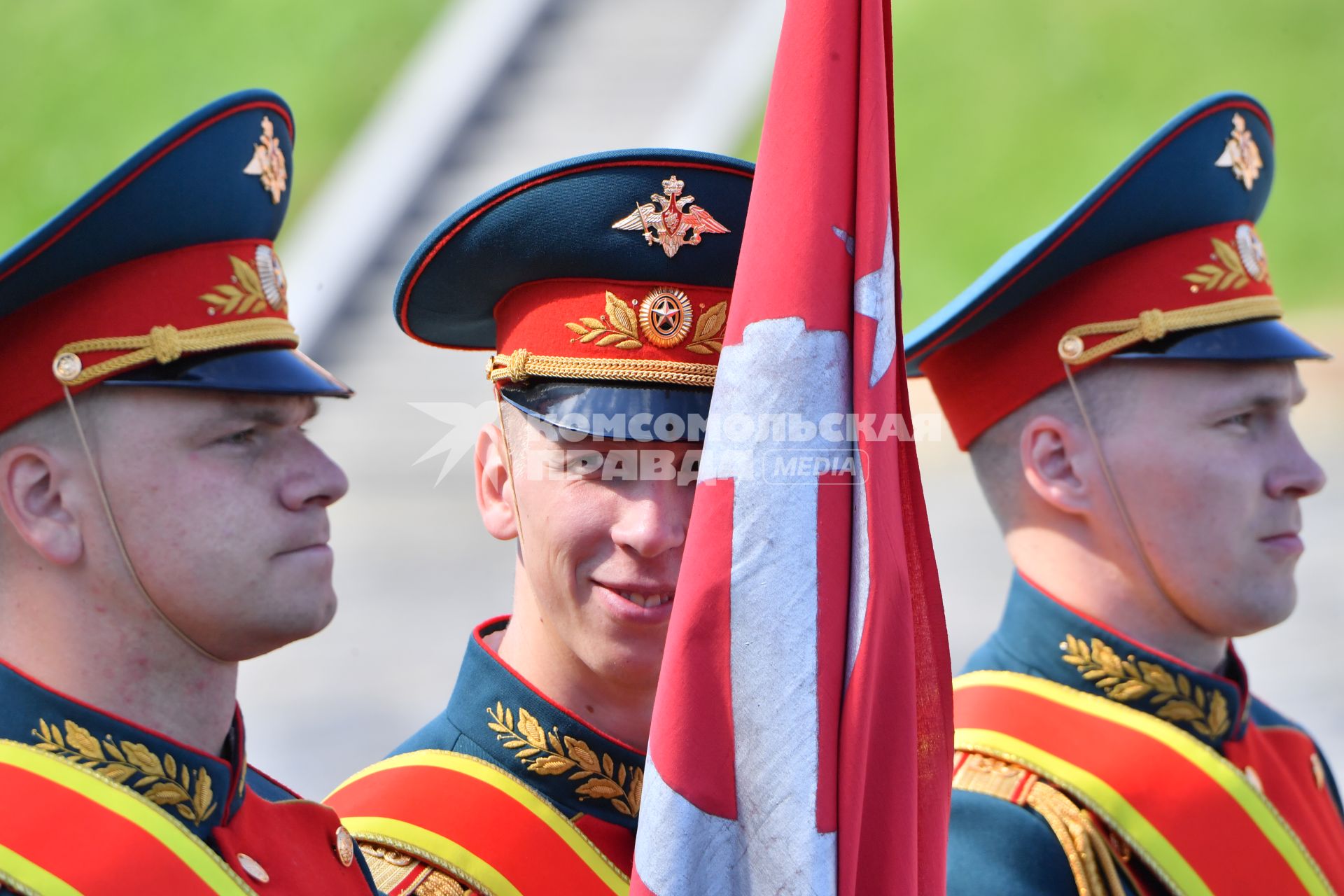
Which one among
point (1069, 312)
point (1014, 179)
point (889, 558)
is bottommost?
point (889, 558)

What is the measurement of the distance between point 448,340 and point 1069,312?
1.37 m

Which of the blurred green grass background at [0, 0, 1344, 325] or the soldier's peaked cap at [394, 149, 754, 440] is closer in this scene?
the soldier's peaked cap at [394, 149, 754, 440]

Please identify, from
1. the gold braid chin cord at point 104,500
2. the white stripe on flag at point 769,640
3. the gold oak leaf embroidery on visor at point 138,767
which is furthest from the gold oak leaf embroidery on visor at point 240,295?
the white stripe on flag at point 769,640

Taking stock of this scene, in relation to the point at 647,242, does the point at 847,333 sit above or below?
below

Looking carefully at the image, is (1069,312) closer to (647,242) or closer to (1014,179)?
(647,242)

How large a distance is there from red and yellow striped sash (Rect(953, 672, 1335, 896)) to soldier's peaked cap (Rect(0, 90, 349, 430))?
5.66 ft

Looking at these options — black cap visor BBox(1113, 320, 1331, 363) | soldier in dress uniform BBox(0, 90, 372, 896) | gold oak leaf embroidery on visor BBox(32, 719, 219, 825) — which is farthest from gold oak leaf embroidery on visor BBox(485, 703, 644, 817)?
black cap visor BBox(1113, 320, 1331, 363)

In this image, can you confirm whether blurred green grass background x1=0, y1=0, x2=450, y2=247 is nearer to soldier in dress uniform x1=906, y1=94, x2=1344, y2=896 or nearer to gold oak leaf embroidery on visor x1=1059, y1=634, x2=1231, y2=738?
soldier in dress uniform x1=906, y1=94, x2=1344, y2=896

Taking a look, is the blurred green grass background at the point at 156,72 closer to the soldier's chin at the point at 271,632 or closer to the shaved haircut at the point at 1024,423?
the shaved haircut at the point at 1024,423

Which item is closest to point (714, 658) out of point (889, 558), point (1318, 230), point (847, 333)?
point (889, 558)

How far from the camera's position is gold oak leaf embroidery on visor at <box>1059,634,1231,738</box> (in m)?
3.80

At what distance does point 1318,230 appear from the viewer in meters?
12.9

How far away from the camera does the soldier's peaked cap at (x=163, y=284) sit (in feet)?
8.52

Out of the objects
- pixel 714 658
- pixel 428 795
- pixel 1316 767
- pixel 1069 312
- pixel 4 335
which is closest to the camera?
pixel 714 658
